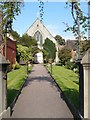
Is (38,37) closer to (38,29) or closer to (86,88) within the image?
(38,29)

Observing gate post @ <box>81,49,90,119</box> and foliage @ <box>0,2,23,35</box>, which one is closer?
gate post @ <box>81,49,90,119</box>

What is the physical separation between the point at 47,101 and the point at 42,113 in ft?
11.7

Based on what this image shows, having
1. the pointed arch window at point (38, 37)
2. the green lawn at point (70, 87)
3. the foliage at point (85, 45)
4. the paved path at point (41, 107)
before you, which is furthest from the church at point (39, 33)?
the foliage at point (85, 45)

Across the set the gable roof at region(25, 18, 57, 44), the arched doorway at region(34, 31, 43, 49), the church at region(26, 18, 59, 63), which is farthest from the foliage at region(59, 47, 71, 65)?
the gable roof at region(25, 18, 57, 44)

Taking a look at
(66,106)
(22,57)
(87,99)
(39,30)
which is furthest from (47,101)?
(39,30)

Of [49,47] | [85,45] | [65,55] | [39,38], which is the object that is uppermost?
[39,38]

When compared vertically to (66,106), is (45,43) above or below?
above

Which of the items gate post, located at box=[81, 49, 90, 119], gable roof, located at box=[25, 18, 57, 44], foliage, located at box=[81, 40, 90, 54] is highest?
gable roof, located at box=[25, 18, 57, 44]

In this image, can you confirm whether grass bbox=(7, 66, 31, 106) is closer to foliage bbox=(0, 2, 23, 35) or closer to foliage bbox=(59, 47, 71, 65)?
foliage bbox=(0, 2, 23, 35)

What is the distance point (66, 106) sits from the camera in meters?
14.4

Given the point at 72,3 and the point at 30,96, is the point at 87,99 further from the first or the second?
Answer: the point at 30,96

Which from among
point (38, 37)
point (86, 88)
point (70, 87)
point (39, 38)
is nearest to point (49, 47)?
point (39, 38)

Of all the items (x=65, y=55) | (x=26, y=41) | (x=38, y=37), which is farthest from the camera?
(x=38, y=37)

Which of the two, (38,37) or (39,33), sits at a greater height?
(39,33)
